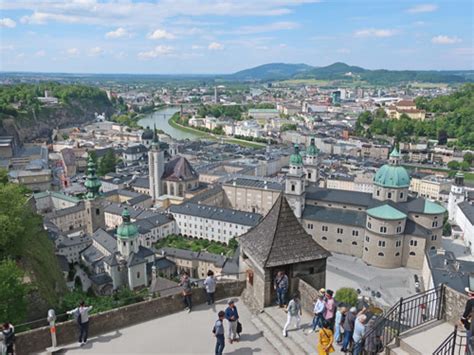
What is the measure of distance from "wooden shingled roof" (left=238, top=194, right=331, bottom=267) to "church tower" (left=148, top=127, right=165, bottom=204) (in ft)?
156

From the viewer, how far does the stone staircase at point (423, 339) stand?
887cm

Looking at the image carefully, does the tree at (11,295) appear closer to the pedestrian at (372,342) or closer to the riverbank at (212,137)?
the pedestrian at (372,342)

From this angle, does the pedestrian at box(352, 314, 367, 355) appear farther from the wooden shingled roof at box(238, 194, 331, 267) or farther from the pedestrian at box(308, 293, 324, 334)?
the wooden shingled roof at box(238, 194, 331, 267)

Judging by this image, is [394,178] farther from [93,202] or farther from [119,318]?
[119,318]

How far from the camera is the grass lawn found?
147 feet

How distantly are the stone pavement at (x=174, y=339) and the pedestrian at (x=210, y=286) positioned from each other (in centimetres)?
55

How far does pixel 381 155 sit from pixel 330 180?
32.6 m

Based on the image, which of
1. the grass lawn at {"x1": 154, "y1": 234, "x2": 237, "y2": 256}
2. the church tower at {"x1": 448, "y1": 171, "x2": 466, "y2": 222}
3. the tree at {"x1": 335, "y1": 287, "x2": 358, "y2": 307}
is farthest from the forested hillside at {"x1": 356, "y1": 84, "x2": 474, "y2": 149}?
the tree at {"x1": 335, "y1": 287, "x2": 358, "y2": 307}

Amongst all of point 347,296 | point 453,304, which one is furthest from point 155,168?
point 453,304

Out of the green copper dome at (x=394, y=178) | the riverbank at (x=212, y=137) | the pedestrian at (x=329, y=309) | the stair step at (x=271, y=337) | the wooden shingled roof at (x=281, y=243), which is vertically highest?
the wooden shingled roof at (x=281, y=243)

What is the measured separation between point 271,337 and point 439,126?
114721 millimetres

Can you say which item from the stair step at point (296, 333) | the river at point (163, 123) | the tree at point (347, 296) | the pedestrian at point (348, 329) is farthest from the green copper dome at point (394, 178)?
the river at point (163, 123)

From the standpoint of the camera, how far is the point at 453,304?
9914 mm

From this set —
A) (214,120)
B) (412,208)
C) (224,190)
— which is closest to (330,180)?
(224,190)
